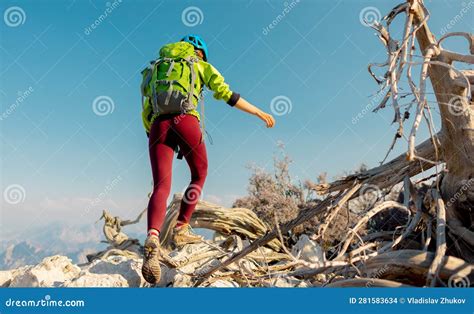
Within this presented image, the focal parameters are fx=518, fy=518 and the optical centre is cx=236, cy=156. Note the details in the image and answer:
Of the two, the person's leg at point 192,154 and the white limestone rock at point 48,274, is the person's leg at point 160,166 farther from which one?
the white limestone rock at point 48,274

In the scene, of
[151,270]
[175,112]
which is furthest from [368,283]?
[175,112]

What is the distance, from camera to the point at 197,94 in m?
3.94

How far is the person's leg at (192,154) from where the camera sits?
12.8ft

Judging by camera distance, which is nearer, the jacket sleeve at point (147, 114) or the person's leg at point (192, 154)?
Answer: the person's leg at point (192, 154)

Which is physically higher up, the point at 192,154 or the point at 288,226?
the point at 288,226

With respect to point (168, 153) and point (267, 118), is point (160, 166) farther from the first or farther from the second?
point (267, 118)

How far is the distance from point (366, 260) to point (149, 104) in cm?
202

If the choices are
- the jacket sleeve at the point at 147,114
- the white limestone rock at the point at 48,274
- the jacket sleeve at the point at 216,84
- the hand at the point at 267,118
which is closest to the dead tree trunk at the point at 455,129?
the hand at the point at 267,118

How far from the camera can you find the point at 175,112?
3855mm

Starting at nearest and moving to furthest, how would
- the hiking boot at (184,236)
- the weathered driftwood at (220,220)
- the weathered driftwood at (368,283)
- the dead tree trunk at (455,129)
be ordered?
the weathered driftwood at (368,283), the dead tree trunk at (455,129), the hiking boot at (184,236), the weathered driftwood at (220,220)

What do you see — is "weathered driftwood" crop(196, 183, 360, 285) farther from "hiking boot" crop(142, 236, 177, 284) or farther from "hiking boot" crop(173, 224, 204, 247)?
"hiking boot" crop(173, 224, 204, 247)

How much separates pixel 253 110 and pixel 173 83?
0.64m

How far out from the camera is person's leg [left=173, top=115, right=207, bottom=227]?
12.8ft

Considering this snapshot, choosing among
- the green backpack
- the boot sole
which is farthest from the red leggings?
the boot sole
